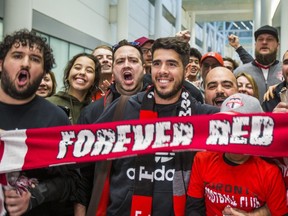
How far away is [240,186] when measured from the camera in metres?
2.25

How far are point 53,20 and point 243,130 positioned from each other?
382 inches

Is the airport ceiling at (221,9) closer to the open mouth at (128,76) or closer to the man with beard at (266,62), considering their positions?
the man with beard at (266,62)

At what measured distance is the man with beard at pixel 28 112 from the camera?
2.39 m

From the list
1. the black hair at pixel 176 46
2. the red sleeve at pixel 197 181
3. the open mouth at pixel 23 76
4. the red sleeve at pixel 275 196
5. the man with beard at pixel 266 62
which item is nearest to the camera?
the red sleeve at pixel 275 196

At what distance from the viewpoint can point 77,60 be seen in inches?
161

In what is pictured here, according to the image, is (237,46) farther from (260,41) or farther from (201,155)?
(201,155)

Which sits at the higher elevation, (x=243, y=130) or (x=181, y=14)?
(x=181, y=14)

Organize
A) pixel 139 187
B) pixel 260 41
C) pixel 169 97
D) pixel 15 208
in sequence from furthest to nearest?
pixel 260 41 < pixel 169 97 < pixel 139 187 < pixel 15 208

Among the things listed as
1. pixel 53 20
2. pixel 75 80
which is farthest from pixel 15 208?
pixel 53 20

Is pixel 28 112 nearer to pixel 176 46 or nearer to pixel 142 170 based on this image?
pixel 142 170

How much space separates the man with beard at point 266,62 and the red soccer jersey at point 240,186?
245 cm

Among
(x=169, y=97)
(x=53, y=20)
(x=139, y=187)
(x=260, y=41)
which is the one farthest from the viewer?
(x=53, y=20)

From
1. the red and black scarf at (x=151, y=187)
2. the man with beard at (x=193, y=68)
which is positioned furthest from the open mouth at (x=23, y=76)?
the man with beard at (x=193, y=68)

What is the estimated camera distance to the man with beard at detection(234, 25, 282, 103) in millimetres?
4621
